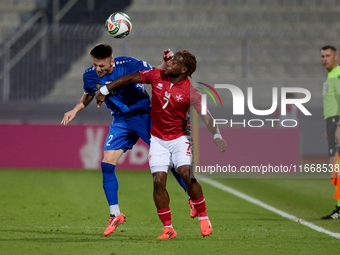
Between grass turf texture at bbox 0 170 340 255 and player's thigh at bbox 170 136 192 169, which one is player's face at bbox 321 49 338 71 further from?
player's thigh at bbox 170 136 192 169

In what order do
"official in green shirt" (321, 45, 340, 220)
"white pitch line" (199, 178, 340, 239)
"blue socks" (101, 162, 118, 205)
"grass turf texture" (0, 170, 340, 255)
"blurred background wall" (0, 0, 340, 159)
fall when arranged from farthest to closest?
"blurred background wall" (0, 0, 340, 159)
"official in green shirt" (321, 45, 340, 220)
"white pitch line" (199, 178, 340, 239)
"blue socks" (101, 162, 118, 205)
"grass turf texture" (0, 170, 340, 255)

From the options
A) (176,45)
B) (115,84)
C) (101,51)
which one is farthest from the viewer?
(176,45)

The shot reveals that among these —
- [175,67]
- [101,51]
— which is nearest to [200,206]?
[175,67]

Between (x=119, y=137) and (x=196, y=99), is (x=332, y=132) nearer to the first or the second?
(x=196, y=99)

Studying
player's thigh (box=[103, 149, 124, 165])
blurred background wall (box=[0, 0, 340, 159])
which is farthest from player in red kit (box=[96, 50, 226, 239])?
blurred background wall (box=[0, 0, 340, 159])

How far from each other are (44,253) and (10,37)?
10170 mm

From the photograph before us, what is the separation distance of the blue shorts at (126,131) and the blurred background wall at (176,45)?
5984 millimetres

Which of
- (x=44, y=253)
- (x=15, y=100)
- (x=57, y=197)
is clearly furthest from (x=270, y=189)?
(x=15, y=100)

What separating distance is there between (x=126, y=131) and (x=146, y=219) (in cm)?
126

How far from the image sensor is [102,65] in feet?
17.8

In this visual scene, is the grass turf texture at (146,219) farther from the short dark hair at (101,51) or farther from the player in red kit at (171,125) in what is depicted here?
the short dark hair at (101,51)

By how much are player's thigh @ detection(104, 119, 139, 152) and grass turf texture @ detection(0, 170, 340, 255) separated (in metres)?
0.88

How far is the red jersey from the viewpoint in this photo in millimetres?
5012

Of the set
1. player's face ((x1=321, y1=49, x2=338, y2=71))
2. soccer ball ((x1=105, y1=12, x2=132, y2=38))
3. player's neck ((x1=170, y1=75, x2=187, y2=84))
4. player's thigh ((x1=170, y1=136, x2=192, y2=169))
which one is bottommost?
player's thigh ((x1=170, y1=136, x2=192, y2=169))
